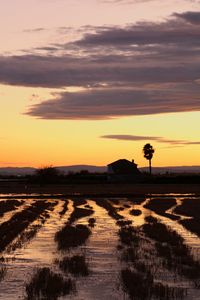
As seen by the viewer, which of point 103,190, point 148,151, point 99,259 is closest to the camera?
point 99,259

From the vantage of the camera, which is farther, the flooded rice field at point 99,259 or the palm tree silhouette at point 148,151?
the palm tree silhouette at point 148,151

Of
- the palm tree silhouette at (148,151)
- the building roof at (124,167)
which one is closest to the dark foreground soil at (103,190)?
the building roof at (124,167)

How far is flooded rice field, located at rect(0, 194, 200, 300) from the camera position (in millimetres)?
12414

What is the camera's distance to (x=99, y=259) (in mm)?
16891

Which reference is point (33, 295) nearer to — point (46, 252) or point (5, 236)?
point (46, 252)

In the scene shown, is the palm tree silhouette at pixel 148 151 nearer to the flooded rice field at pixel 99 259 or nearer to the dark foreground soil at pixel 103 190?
the dark foreground soil at pixel 103 190

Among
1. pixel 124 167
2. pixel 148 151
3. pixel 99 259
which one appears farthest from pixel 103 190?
pixel 148 151

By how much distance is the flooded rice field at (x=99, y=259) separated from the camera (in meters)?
12.4

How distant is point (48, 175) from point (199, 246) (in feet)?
329

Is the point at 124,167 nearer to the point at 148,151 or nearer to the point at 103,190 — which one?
the point at 148,151

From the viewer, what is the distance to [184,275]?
14.2m

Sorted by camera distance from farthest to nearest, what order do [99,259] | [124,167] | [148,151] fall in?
[148,151], [124,167], [99,259]

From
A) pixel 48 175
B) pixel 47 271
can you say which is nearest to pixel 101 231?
pixel 47 271

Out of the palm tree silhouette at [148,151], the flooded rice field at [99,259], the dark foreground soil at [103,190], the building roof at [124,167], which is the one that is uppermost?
the palm tree silhouette at [148,151]
